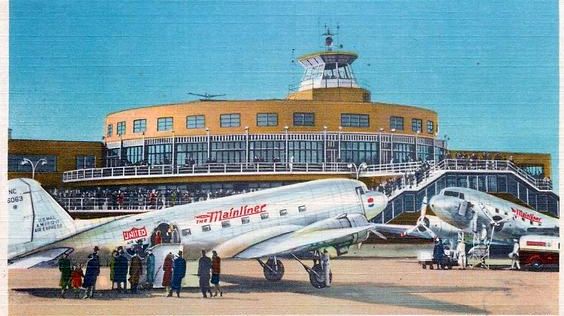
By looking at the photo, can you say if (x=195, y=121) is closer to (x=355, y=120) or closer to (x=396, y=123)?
(x=355, y=120)

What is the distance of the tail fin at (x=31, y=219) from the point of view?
1359 cm

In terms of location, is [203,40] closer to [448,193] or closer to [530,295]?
[448,193]

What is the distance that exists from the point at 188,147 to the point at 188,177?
22.3 inches

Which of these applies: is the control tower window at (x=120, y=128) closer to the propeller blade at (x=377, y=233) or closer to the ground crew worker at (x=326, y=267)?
the ground crew worker at (x=326, y=267)

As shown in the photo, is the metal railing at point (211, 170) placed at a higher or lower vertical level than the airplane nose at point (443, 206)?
higher

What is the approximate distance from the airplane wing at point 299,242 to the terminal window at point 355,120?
1889 millimetres

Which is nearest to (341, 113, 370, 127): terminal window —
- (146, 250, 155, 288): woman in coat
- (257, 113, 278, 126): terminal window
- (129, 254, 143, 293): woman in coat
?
(257, 113, 278, 126): terminal window

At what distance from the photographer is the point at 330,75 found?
A: 14336mm

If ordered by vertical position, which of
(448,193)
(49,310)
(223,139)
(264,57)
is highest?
(264,57)

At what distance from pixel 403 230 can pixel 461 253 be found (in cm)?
115

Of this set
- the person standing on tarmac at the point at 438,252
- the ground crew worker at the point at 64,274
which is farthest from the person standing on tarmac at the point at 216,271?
the person standing on tarmac at the point at 438,252

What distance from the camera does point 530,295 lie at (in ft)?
46.0

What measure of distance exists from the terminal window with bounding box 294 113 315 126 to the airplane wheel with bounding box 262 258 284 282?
2.48 metres
